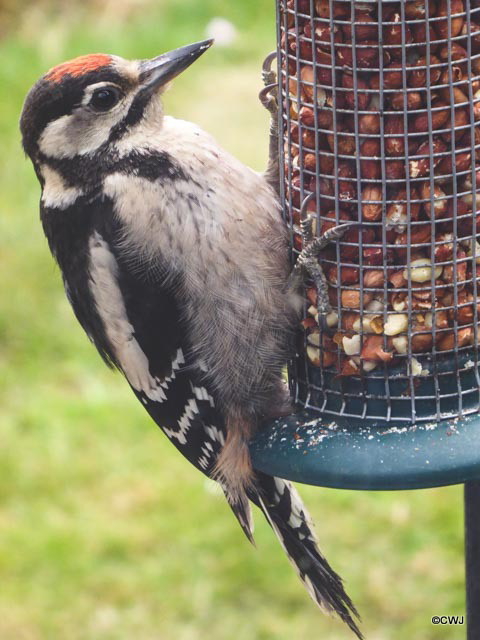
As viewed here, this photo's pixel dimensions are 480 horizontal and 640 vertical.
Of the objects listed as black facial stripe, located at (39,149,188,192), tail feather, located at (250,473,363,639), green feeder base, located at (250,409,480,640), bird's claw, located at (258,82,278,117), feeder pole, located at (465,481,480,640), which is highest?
bird's claw, located at (258,82,278,117)

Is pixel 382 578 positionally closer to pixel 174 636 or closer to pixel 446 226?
pixel 174 636

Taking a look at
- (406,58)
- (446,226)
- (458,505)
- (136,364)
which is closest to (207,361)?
(136,364)

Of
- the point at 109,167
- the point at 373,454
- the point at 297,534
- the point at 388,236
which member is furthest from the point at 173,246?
the point at 297,534

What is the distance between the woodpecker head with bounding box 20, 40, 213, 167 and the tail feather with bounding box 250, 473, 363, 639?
1.10 m

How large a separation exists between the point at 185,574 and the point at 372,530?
83 centimetres

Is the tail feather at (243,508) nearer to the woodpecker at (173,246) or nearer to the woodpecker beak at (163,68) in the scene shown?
the woodpecker at (173,246)

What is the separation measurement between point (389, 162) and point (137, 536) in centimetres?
280

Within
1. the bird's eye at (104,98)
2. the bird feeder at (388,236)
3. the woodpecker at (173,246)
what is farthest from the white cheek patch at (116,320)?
the bird feeder at (388,236)

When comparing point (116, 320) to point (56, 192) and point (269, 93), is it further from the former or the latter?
point (269, 93)

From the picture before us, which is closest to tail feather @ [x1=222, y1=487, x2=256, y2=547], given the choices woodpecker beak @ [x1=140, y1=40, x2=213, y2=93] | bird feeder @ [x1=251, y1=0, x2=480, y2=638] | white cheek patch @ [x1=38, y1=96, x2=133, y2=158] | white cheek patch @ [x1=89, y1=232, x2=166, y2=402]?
white cheek patch @ [x1=89, y1=232, x2=166, y2=402]

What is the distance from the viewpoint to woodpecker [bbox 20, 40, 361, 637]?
3176 mm

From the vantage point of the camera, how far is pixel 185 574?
4.92 metres

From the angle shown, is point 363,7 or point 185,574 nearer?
point 363,7

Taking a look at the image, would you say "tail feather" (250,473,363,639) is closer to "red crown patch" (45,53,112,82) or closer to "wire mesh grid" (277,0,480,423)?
"wire mesh grid" (277,0,480,423)
